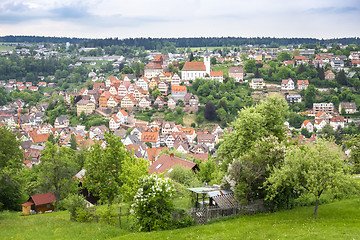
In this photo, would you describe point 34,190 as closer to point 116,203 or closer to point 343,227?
point 116,203

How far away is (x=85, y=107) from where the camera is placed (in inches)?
4134

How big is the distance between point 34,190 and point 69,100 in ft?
283

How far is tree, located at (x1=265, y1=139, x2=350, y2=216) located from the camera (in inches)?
630

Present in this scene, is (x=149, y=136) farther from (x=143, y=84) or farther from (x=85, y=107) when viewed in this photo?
(x=143, y=84)

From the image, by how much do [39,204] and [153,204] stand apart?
1452 cm

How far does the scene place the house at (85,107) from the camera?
344 feet

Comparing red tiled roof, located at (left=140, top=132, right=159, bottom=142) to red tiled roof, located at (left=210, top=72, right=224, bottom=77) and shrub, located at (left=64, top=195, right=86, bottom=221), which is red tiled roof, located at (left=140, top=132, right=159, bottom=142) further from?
shrub, located at (left=64, top=195, right=86, bottom=221)

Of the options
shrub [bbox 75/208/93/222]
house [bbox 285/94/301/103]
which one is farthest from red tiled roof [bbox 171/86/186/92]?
shrub [bbox 75/208/93/222]

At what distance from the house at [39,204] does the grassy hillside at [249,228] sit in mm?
6933

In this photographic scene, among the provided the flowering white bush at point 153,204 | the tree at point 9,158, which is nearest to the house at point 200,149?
the tree at point 9,158

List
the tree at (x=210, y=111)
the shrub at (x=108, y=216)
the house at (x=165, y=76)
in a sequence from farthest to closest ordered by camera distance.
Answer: the house at (x=165, y=76) → the tree at (x=210, y=111) → the shrub at (x=108, y=216)

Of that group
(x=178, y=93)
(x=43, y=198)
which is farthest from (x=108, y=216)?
(x=178, y=93)

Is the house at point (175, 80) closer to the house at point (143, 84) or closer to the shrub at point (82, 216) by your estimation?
the house at point (143, 84)

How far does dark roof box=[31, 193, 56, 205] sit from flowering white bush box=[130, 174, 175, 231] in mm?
13680
